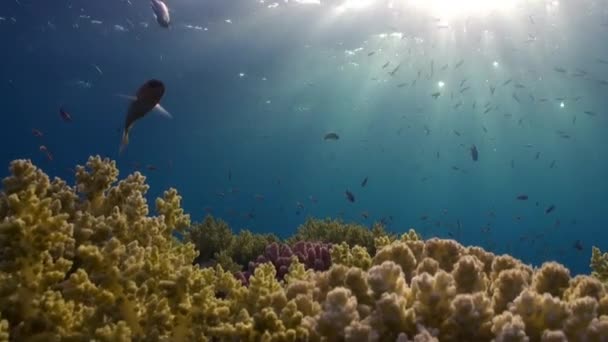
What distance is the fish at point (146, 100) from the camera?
18.1 ft

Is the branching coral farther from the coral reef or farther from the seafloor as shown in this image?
the seafloor

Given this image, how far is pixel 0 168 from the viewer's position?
77.8 metres

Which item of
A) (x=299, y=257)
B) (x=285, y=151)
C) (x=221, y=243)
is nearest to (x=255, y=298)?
(x=299, y=257)

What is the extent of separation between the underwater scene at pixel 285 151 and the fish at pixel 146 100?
3cm

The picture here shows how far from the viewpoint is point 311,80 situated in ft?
131

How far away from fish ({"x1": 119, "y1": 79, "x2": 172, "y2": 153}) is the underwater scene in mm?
30

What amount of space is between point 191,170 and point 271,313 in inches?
3840

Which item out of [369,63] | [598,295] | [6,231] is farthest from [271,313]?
[369,63]

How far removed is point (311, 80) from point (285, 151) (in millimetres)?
42996

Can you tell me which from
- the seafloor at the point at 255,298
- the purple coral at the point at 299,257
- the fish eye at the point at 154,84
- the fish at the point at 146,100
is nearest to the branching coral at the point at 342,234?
the purple coral at the point at 299,257

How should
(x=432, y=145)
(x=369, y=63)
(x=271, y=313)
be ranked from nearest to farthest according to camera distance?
(x=271, y=313) → (x=369, y=63) → (x=432, y=145)

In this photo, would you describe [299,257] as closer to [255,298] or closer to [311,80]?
[255,298]

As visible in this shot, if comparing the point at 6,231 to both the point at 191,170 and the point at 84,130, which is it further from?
the point at 191,170

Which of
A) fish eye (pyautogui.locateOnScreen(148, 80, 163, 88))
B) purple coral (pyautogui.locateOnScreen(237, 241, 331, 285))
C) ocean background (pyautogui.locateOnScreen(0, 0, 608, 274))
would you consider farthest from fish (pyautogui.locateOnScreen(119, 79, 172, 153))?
ocean background (pyautogui.locateOnScreen(0, 0, 608, 274))
